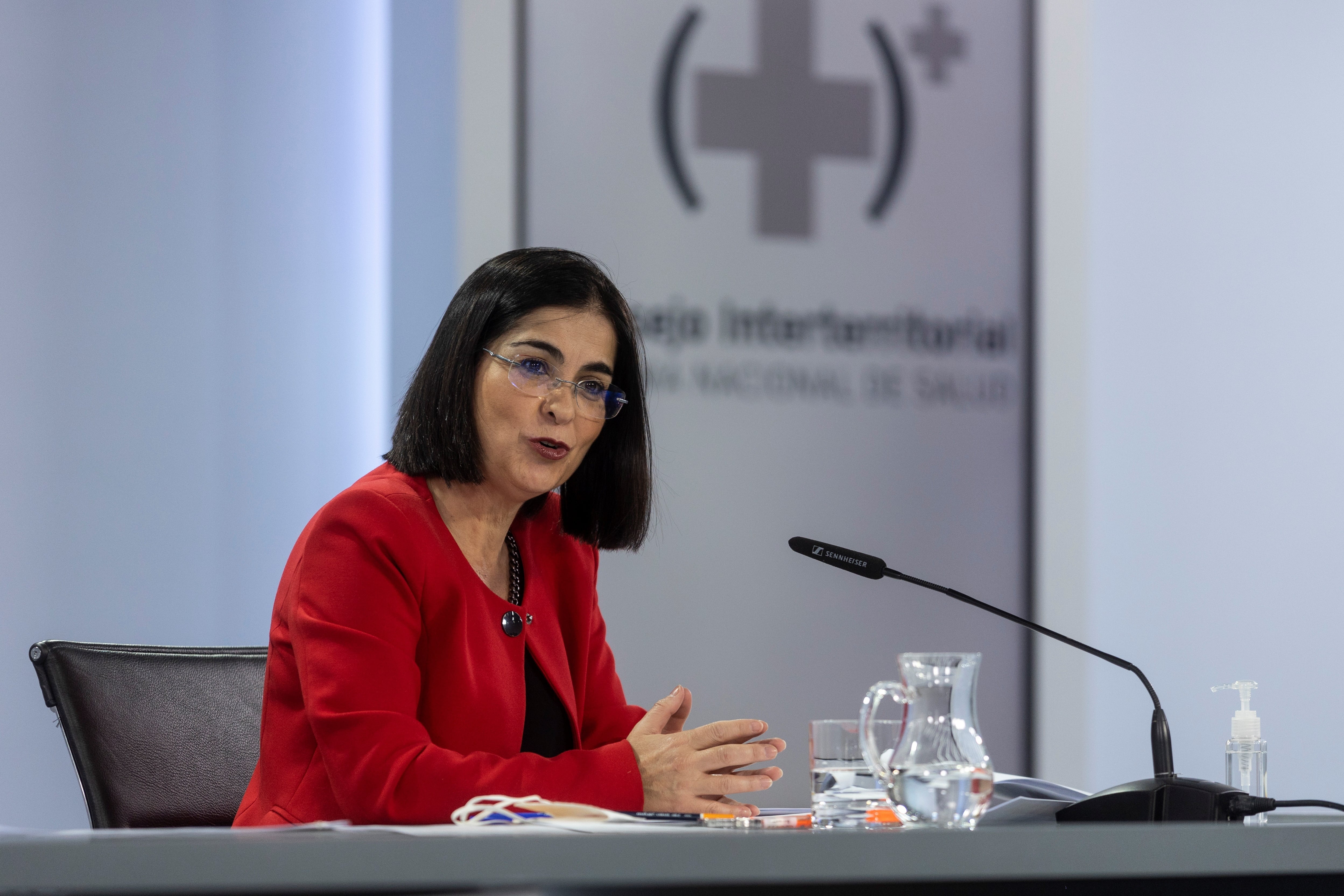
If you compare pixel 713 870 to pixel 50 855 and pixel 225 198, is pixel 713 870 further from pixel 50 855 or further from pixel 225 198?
pixel 225 198

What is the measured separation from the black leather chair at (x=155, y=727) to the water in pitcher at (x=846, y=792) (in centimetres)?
72

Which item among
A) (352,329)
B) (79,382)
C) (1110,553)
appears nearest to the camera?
(79,382)

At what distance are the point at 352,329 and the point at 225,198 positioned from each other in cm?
39

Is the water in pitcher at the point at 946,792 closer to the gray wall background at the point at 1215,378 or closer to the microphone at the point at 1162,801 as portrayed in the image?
the microphone at the point at 1162,801

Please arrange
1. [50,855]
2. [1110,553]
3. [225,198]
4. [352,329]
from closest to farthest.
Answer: [50,855]
[225,198]
[352,329]
[1110,553]

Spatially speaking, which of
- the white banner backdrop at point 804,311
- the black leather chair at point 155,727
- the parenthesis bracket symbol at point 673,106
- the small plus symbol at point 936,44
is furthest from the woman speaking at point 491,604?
the small plus symbol at point 936,44

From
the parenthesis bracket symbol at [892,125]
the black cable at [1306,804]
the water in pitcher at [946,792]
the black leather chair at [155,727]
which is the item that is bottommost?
the black leather chair at [155,727]

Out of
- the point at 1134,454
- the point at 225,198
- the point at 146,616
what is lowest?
the point at 146,616

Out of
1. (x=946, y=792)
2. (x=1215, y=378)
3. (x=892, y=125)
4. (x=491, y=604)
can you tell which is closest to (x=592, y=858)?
(x=946, y=792)

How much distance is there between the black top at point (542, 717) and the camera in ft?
5.02

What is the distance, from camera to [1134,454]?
10.5 ft

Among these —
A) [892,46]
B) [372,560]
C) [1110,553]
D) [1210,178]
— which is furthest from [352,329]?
[1210,178]

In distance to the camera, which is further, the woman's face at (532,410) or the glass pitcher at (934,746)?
the woman's face at (532,410)

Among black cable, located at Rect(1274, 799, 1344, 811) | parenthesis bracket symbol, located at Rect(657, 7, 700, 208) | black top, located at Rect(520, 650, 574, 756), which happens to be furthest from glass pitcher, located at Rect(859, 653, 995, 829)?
parenthesis bracket symbol, located at Rect(657, 7, 700, 208)
